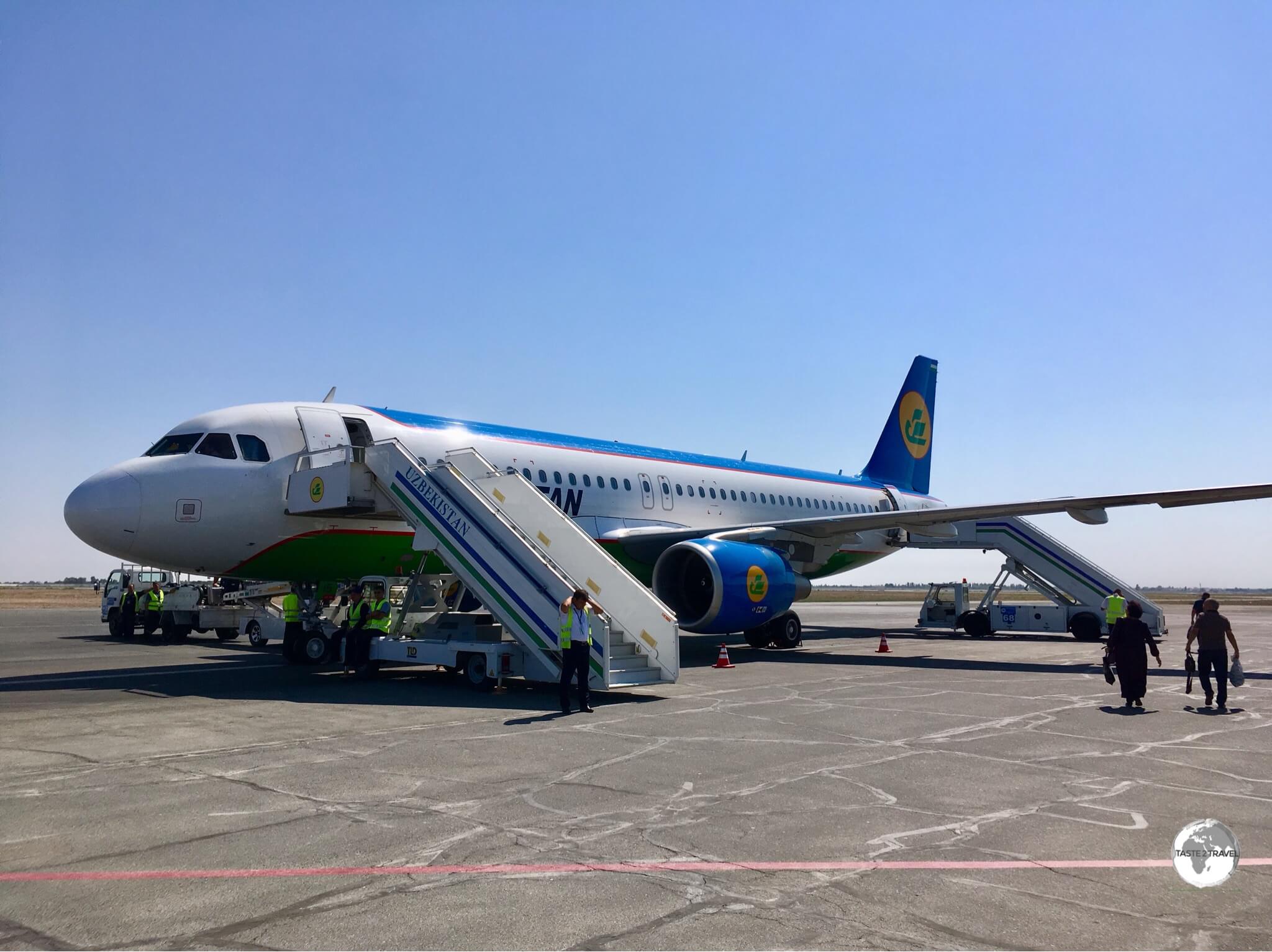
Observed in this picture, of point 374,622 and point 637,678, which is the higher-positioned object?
point 374,622

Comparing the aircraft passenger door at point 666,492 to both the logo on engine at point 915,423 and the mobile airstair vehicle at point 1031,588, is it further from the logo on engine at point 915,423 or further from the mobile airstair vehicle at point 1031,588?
the logo on engine at point 915,423

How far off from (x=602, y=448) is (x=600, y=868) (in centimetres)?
1592

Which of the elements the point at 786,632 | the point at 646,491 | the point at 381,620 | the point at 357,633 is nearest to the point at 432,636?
the point at 357,633

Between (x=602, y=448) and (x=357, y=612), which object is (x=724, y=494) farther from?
(x=357, y=612)

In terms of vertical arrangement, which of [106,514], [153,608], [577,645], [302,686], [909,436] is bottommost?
[302,686]

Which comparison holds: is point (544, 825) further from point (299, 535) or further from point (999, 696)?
point (299, 535)

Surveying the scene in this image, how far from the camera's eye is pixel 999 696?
1236 centimetres

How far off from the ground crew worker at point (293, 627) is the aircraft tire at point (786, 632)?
9.89 metres

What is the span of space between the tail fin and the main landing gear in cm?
1219

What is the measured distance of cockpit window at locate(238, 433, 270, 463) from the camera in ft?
47.3

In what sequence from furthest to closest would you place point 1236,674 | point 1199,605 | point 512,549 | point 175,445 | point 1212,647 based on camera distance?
point 175,445, point 1199,605, point 512,549, point 1236,674, point 1212,647

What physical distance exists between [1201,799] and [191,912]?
6.41m

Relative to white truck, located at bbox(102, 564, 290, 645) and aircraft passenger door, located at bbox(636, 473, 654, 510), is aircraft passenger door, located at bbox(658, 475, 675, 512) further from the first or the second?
white truck, located at bbox(102, 564, 290, 645)

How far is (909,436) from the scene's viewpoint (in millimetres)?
32500
